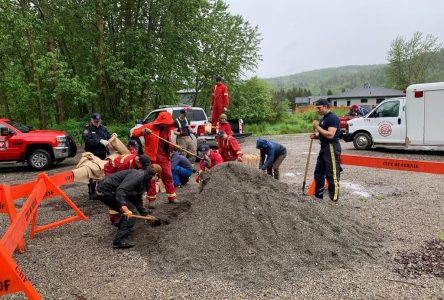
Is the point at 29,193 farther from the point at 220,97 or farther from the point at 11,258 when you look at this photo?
the point at 220,97

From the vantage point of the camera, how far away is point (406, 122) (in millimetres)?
12703

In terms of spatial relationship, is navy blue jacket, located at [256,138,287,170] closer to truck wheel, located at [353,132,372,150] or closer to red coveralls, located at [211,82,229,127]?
red coveralls, located at [211,82,229,127]

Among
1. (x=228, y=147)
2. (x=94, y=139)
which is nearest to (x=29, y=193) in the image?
(x=94, y=139)

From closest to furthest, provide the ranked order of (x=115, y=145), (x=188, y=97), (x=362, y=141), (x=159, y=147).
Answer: (x=159, y=147)
(x=115, y=145)
(x=362, y=141)
(x=188, y=97)

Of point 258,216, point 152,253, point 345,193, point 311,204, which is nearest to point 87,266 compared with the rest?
point 152,253

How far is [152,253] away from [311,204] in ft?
8.24

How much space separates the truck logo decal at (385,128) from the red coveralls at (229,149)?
24.2 ft

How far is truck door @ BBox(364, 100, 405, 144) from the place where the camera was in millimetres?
12969

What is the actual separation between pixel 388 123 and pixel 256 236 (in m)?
10.2

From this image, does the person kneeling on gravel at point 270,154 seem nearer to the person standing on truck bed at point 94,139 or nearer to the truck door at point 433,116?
the person standing on truck bed at point 94,139

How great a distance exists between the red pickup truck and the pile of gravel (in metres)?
10.6

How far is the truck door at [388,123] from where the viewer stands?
13.0 meters

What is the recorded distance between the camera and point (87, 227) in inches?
245

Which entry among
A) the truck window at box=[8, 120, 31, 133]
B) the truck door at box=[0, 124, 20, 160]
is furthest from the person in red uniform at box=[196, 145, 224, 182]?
the truck window at box=[8, 120, 31, 133]
